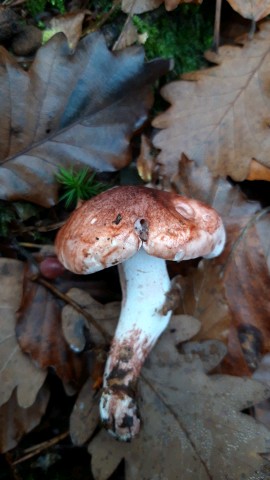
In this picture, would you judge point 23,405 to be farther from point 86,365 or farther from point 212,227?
point 212,227

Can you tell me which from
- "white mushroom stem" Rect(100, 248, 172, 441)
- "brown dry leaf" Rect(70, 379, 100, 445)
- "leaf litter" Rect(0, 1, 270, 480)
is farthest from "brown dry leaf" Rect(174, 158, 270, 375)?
"brown dry leaf" Rect(70, 379, 100, 445)

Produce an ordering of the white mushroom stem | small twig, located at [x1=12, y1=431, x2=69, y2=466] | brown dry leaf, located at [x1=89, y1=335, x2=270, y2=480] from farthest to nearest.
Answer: small twig, located at [x1=12, y1=431, x2=69, y2=466], the white mushroom stem, brown dry leaf, located at [x1=89, y1=335, x2=270, y2=480]

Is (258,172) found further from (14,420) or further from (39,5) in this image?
(14,420)

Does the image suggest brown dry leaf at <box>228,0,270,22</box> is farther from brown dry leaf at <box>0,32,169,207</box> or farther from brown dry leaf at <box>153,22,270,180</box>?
brown dry leaf at <box>0,32,169,207</box>

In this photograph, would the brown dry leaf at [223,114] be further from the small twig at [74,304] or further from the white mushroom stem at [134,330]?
the small twig at [74,304]

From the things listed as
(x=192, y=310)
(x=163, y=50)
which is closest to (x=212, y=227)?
(x=192, y=310)

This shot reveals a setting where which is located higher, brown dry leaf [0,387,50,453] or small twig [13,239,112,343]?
small twig [13,239,112,343]
